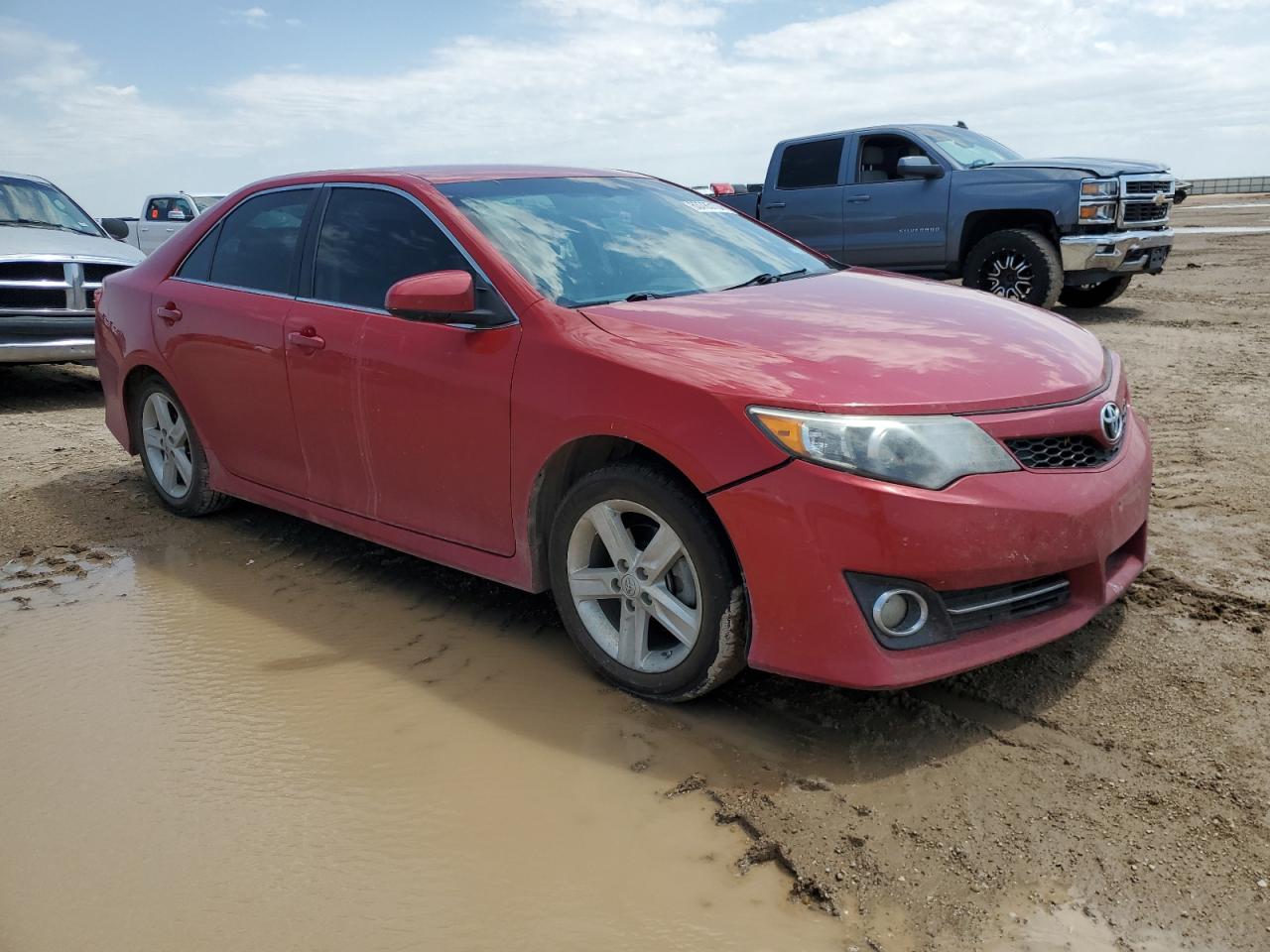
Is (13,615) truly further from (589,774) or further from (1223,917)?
(1223,917)

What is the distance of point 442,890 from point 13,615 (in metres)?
2.65

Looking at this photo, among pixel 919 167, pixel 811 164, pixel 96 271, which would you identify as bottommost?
pixel 96 271

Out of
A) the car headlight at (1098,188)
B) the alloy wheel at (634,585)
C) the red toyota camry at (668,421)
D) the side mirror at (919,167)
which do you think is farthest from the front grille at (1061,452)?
the side mirror at (919,167)

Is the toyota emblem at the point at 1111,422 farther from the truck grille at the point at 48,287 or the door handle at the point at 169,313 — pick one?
the truck grille at the point at 48,287

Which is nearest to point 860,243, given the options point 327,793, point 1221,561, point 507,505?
point 1221,561

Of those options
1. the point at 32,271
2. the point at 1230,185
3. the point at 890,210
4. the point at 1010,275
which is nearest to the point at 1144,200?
the point at 1010,275

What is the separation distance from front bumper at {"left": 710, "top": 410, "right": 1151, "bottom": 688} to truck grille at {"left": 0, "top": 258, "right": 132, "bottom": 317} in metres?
7.17

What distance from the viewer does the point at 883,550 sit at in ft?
9.14

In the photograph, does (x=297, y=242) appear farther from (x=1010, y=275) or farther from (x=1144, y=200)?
(x=1144, y=200)

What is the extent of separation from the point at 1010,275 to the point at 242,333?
25.6ft

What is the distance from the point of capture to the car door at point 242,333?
4.42m

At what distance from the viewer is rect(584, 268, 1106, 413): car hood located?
2936 mm

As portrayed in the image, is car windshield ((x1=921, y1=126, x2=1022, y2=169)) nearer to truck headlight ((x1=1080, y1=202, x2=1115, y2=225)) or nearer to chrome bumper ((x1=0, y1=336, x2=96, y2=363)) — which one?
truck headlight ((x1=1080, y1=202, x2=1115, y2=225))

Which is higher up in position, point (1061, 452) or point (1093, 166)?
point (1093, 166)
